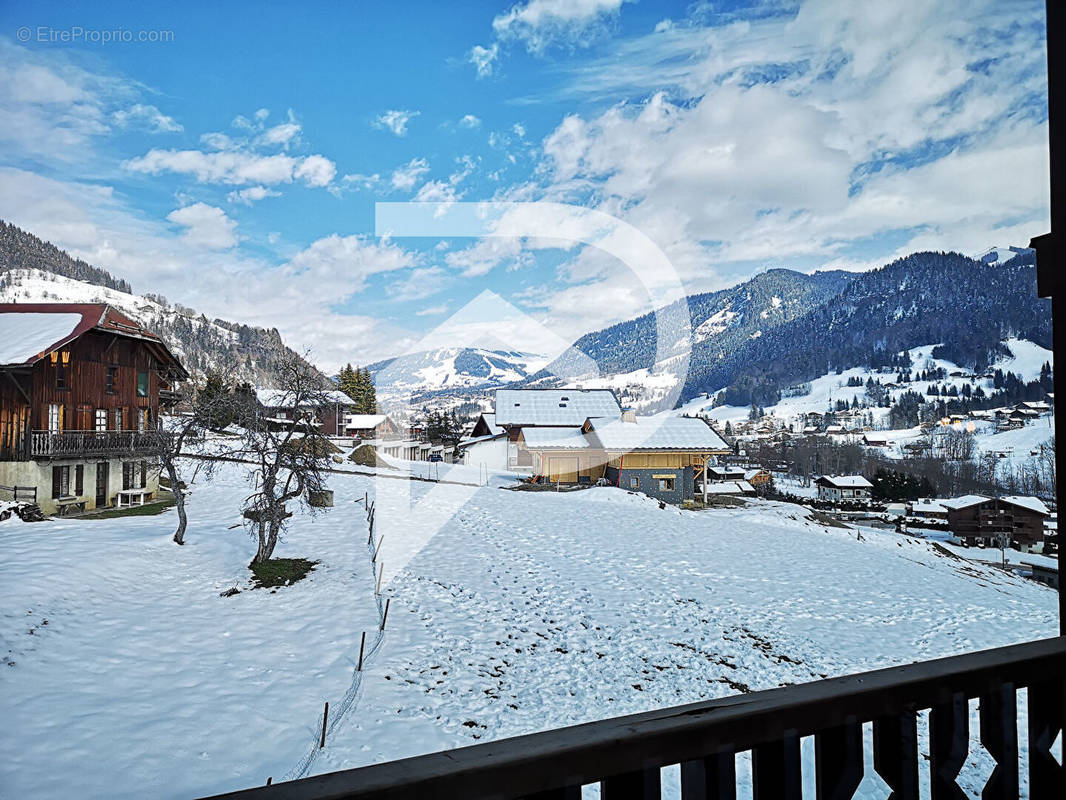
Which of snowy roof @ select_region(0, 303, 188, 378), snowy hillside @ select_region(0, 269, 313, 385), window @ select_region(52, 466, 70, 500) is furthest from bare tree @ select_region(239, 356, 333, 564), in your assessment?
snowy hillside @ select_region(0, 269, 313, 385)

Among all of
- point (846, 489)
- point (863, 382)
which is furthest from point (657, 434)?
point (863, 382)

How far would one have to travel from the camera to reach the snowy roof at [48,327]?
552 inches

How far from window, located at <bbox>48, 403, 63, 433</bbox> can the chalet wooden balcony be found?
8.7 inches

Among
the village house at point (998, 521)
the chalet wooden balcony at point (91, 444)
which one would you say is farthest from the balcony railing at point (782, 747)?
the village house at point (998, 521)

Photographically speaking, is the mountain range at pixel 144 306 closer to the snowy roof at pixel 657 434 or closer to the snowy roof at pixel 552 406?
the snowy roof at pixel 552 406

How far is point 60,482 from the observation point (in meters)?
15.5

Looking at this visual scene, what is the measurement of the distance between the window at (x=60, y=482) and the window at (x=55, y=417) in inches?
44.7

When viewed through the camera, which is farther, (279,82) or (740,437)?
(740,437)

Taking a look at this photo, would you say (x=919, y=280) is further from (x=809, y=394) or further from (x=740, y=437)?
(x=740, y=437)

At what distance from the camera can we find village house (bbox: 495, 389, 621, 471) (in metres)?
30.0

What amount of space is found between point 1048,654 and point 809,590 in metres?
13.3

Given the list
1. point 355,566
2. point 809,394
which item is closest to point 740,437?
point 809,394

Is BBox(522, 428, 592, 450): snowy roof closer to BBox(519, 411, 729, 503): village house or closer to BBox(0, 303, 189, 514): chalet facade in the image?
BBox(519, 411, 729, 503): village house

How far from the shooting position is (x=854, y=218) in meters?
45.5
